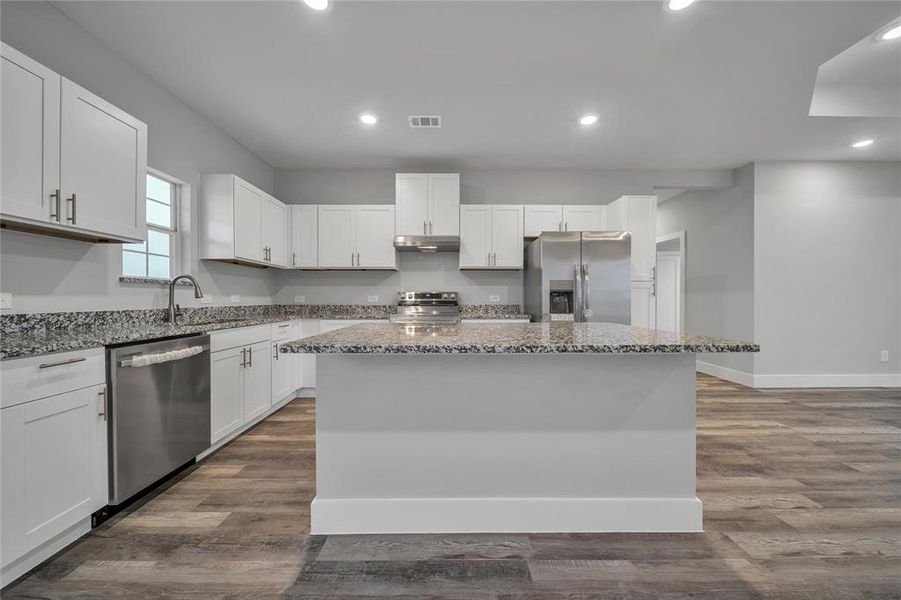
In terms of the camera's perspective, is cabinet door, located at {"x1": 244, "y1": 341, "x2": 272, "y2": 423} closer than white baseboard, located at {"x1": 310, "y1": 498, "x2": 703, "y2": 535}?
No

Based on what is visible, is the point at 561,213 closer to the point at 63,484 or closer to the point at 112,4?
the point at 112,4

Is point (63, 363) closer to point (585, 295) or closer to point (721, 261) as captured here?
point (585, 295)

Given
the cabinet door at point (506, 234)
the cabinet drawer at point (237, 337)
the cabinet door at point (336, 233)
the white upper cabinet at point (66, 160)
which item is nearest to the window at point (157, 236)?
the white upper cabinet at point (66, 160)

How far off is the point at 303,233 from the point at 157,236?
1.69 metres

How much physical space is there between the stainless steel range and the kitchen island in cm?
267

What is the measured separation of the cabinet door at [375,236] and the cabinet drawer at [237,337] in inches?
62.0

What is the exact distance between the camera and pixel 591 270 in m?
4.28

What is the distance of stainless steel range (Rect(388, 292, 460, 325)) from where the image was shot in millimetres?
4621

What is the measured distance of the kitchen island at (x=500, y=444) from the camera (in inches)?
73.5

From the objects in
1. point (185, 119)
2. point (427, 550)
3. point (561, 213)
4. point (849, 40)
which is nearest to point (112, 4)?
point (185, 119)

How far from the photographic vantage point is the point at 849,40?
2.55 metres

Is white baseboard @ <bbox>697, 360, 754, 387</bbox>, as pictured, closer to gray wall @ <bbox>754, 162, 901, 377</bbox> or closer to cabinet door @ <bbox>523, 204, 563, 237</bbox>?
gray wall @ <bbox>754, 162, 901, 377</bbox>

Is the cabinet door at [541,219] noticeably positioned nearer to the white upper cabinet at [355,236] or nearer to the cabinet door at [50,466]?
the white upper cabinet at [355,236]

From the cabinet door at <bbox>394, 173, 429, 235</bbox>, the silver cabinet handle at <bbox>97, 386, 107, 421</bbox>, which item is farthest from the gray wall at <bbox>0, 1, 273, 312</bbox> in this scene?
the cabinet door at <bbox>394, 173, 429, 235</bbox>
